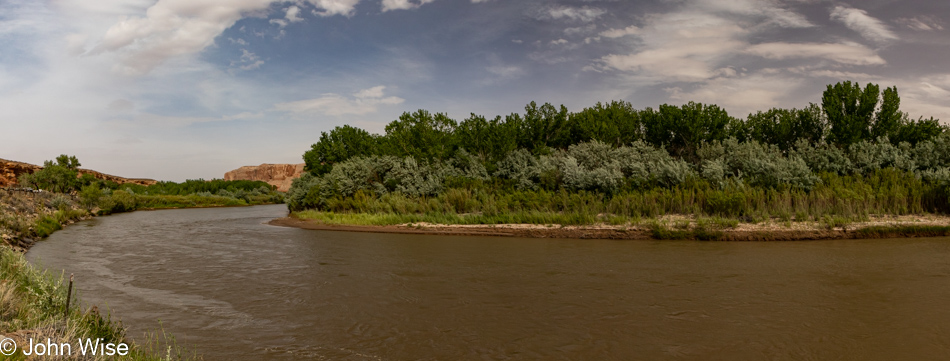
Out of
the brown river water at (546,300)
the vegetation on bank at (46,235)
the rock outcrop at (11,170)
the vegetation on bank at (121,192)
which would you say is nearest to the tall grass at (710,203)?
the brown river water at (546,300)

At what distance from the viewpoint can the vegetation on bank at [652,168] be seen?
22578 mm

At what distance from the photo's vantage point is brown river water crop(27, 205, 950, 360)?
7.56 meters

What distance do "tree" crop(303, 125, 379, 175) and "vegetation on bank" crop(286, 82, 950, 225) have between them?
10358mm

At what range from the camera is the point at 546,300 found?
414 inches

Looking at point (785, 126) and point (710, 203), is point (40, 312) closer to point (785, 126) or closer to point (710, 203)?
point (710, 203)

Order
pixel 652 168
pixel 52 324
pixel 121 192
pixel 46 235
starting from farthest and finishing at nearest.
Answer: pixel 121 192 → pixel 652 168 → pixel 46 235 → pixel 52 324

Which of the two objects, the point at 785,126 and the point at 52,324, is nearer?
the point at 52,324

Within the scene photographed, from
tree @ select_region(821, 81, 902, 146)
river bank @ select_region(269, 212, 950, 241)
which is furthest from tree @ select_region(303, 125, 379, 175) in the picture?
tree @ select_region(821, 81, 902, 146)

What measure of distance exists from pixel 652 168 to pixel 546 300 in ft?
62.0

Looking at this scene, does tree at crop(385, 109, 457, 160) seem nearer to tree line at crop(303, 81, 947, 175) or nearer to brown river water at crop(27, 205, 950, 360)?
tree line at crop(303, 81, 947, 175)

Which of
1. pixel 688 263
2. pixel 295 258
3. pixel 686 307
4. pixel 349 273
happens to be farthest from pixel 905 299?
pixel 295 258

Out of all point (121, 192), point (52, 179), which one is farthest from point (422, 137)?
point (52, 179)
